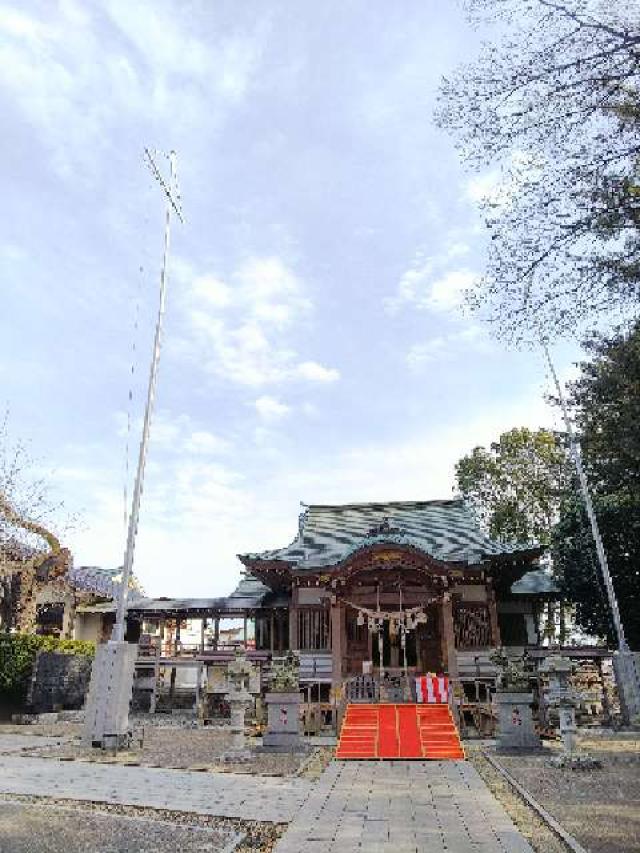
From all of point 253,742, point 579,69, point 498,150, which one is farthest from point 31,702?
point 579,69

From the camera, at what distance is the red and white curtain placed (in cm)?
1500

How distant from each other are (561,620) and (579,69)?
30057 millimetres

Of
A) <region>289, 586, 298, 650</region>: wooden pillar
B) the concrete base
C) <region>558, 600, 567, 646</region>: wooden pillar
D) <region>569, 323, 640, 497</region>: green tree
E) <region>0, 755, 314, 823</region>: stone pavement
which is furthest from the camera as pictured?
<region>558, 600, 567, 646</region>: wooden pillar

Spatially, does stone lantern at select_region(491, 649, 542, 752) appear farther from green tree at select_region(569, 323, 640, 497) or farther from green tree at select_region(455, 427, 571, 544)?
green tree at select_region(455, 427, 571, 544)

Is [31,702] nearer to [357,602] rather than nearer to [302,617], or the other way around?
[302,617]

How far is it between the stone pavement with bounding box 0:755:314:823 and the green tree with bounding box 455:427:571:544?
25.6 m

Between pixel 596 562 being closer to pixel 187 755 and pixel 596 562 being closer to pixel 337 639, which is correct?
pixel 337 639

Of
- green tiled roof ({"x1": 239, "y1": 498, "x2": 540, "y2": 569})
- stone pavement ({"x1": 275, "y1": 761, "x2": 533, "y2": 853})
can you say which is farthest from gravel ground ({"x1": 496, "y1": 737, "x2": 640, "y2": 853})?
green tiled roof ({"x1": 239, "y1": 498, "x2": 540, "y2": 569})

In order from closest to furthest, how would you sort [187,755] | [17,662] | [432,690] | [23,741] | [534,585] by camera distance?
[187,755]
[23,741]
[432,690]
[17,662]
[534,585]

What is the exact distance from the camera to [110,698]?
39.7 feet

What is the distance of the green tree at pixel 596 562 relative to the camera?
2158cm

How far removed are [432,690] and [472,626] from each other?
4602 millimetres

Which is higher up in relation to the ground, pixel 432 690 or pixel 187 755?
pixel 432 690

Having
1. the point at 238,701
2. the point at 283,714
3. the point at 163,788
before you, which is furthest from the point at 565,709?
the point at 163,788
